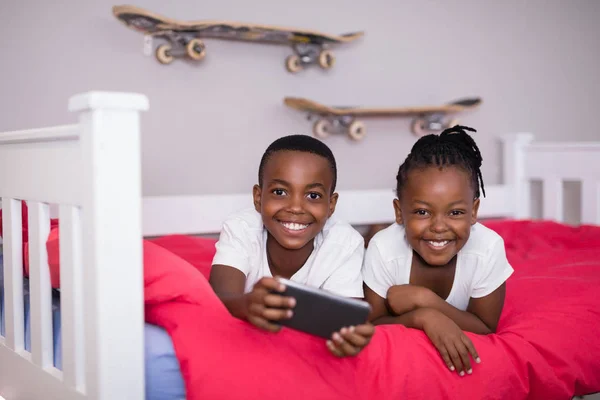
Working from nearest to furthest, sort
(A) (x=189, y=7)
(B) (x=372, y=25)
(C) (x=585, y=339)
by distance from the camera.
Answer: (C) (x=585, y=339)
(A) (x=189, y=7)
(B) (x=372, y=25)

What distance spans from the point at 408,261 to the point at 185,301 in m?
0.45

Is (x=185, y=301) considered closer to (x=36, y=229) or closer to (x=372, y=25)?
(x=36, y=229)

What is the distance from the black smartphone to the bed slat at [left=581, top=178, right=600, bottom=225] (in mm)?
1586

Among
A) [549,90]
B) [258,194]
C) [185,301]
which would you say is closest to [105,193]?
[185,301]

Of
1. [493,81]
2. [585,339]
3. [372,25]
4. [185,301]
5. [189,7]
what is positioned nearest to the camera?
[185,301]

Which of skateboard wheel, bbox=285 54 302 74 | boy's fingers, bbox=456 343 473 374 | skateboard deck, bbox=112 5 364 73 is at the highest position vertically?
skateboard deck, bbox=112 5 364 73

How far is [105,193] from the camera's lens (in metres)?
0.77

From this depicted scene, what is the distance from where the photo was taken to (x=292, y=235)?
114cm

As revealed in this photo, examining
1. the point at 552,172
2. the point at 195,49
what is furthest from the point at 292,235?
the point at 552,172

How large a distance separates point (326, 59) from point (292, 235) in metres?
1.15

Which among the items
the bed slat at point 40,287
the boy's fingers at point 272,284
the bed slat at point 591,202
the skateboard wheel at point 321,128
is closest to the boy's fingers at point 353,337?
the boy's fingers at point 272,284

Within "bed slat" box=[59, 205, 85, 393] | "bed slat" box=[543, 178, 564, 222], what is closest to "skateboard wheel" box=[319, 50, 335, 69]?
"bed slat" box=[543, 178, 564, 222]

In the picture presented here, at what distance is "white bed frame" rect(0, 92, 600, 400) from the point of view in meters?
0.78

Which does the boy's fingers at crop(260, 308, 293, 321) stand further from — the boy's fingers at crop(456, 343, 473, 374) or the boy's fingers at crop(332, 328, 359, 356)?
the boy's fingers at crop(456, 343, 473, 374)
